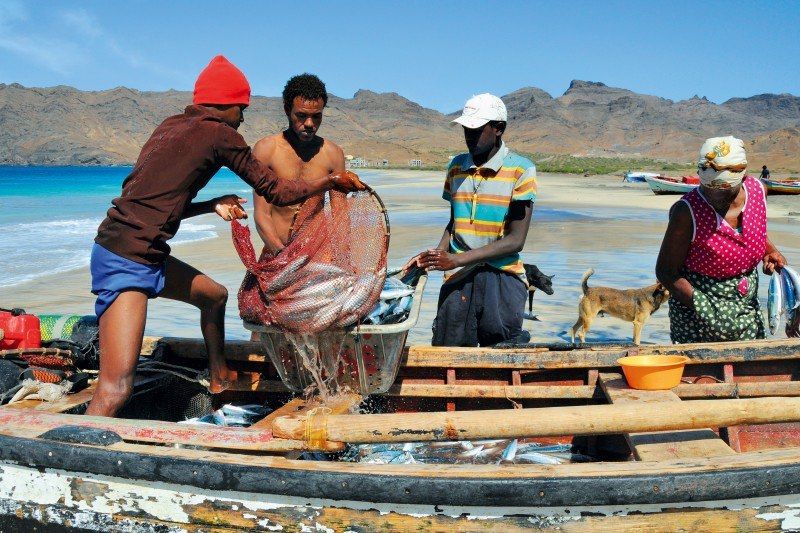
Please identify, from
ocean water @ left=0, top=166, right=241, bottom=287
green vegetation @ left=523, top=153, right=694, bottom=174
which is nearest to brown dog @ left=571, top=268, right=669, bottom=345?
ocean water @ left=0, top=166, right=241, bottom=287

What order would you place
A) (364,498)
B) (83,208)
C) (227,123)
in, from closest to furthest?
(364,498), (227,123), (83,208)

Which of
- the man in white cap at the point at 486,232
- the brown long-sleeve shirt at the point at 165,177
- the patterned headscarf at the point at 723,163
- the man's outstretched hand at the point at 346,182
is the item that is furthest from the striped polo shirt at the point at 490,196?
the brown long-sleeve shirt at the point at 165,177

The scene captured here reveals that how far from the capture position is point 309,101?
14.5ft

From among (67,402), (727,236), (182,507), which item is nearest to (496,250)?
(727,236)

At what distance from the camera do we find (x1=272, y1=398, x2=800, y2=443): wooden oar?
2965 mm

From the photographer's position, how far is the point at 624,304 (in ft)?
29.4

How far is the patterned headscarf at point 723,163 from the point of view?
3.88m

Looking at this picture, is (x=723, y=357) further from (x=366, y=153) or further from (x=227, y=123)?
(x=366, y=153)

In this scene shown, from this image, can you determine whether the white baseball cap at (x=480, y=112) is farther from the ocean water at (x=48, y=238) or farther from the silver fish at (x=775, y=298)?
the ocean water at (x=48, y=238)

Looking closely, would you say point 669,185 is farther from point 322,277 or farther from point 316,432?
point 316,432

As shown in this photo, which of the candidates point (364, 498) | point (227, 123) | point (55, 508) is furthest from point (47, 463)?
point (227, 123)

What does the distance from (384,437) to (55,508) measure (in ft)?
4.73

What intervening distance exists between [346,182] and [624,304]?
5904mm

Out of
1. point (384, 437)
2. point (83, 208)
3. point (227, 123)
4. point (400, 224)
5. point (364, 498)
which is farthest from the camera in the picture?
point (83, 208)
